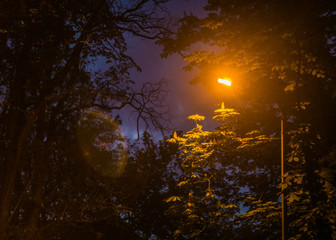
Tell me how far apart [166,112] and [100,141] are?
11.5 ft

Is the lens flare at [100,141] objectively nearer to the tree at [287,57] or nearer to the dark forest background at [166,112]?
the dark forest background at [166,112]

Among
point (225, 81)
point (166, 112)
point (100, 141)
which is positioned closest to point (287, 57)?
point (225, 81)

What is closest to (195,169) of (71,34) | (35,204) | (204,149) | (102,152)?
(204,149)

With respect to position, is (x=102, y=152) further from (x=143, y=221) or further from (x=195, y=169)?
(x=143, y=221)

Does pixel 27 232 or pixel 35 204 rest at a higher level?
pixel 35 204

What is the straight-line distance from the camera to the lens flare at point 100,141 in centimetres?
1209

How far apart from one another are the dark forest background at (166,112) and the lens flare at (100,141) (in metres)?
0.05

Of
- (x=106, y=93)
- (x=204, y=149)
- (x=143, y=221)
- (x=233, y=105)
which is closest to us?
(x=204, y=149)

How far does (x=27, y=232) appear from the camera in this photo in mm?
8180

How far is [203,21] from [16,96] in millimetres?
6475

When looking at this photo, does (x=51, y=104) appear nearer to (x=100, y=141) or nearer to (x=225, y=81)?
(x=100, y=141)

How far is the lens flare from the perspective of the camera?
12094 millimetres

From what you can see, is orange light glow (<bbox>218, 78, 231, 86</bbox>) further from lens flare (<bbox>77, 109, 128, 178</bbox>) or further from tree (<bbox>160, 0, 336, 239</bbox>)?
lens flare (<bbox>77, 109, 128, 178</bbox>)

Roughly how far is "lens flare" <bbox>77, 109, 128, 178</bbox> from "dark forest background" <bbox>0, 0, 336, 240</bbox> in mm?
49
